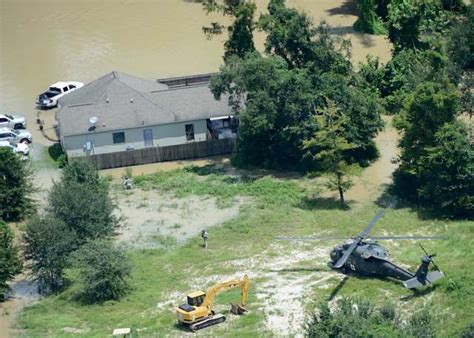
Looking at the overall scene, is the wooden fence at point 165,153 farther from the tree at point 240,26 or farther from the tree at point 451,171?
the tree at point 451,171

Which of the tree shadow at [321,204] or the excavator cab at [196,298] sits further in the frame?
the tree shadow at [321,204]

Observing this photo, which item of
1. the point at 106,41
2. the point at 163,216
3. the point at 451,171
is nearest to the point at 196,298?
the point at 163,216

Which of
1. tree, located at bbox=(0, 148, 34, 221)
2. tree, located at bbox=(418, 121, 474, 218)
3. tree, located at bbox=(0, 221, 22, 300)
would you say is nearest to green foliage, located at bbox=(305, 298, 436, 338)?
tree, located at bbox=(418, 121, 474, 218)

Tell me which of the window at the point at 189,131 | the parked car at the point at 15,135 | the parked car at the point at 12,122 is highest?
the parked car at the point at 12,122

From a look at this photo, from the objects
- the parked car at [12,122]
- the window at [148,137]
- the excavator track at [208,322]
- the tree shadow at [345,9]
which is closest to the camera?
the excavator track at [208,322]

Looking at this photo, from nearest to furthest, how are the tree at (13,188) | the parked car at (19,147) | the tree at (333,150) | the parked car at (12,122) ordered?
the tree at (333,150)
the tree at (13,188)
the parked car at (19,147)
the parked car at (12,122)

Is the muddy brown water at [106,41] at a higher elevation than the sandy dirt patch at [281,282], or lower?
higher

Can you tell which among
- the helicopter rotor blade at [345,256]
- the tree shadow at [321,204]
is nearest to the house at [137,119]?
the tree shadow at [321,204]

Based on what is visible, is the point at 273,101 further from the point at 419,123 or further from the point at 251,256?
the point at 251,256
